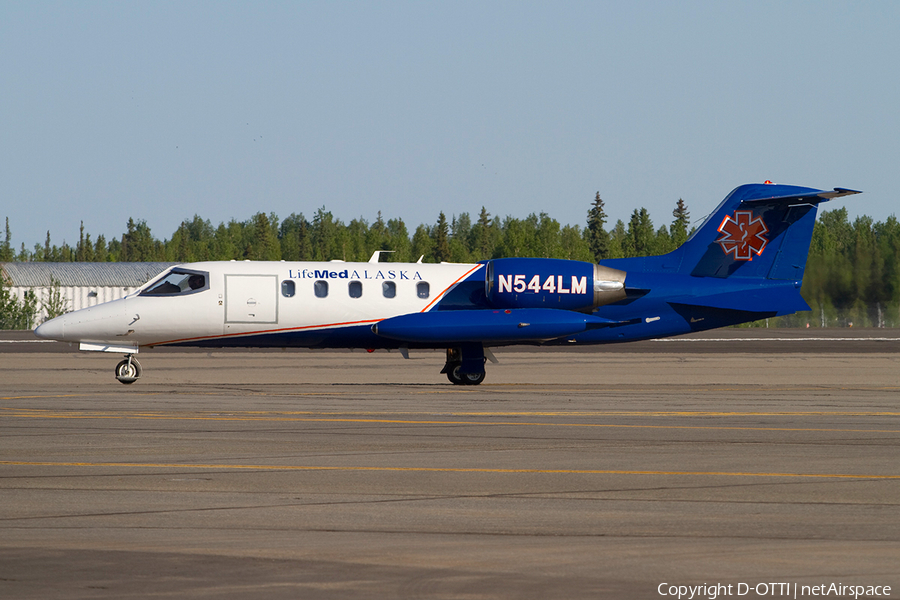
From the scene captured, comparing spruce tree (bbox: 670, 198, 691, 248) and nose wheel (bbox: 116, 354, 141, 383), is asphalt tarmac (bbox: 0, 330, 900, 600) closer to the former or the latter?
nose wheel (bbox: 116, 354, 141, 383)

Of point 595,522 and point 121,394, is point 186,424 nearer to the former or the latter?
point 121,394

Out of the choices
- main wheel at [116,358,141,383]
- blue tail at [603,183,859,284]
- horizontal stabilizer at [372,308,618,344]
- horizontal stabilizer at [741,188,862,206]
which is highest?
horizontal stabilizer at [741,188,862,206]

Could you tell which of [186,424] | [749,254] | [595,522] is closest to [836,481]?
[595,522]

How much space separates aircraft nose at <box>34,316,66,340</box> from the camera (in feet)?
88.8

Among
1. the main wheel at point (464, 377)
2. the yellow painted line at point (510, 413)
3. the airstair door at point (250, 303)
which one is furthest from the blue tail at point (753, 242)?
the yellow painted line at point (510, 413)

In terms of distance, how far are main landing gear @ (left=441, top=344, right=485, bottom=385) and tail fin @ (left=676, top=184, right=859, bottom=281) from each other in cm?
593

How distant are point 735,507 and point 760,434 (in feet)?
21.3

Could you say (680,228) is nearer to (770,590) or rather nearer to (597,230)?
(597,230)

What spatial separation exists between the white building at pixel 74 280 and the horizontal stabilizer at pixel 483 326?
78113mm

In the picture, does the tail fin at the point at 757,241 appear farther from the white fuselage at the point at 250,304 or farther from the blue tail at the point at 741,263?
the white fuselage at the point at 250,304

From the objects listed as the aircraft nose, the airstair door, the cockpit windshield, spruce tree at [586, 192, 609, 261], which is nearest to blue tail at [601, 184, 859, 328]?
the airstair door

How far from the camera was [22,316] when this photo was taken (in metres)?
94.6

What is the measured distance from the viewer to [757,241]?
29.4 metres

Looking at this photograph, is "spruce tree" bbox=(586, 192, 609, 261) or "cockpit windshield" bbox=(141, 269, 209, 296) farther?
"spruce tree" bbox=(586, 192, 609, 261)
